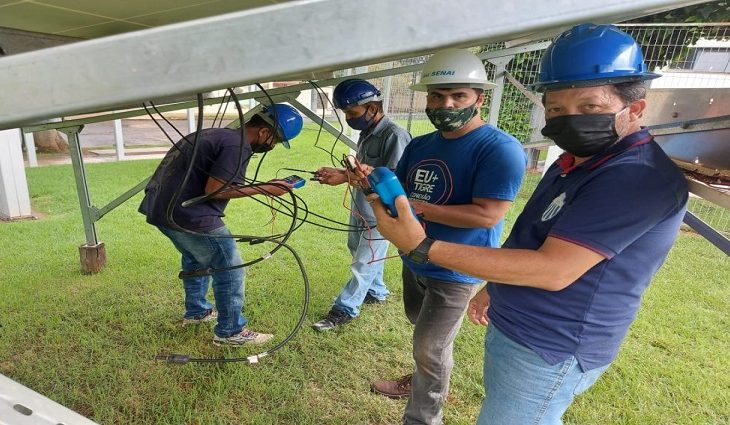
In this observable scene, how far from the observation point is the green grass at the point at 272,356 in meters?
2.65

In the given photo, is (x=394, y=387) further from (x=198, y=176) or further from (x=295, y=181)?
(x=198, y=176)

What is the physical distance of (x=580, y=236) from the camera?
1.09 m

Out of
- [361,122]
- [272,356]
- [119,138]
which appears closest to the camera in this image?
[272,356]

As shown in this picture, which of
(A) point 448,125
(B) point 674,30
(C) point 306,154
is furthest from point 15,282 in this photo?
(B) point 674,30

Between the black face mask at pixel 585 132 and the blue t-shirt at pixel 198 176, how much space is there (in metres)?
1.81

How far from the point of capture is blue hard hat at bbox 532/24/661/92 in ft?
3.76

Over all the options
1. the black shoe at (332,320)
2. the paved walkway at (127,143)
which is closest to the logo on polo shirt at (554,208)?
the black shoe at (332,320)

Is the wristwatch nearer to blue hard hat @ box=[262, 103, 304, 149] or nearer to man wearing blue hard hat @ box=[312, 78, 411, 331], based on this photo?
man wearing blue hard hat @ box=[312, 78, 411, 331]

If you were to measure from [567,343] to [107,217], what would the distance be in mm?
6657

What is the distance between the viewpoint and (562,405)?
140 cm

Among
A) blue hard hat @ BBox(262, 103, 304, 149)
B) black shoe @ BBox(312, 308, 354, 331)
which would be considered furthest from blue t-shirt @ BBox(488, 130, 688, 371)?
black shoe @ BBox(312, 308, 354, 331)

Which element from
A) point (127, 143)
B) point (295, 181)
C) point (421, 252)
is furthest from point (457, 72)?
point (127, 143)

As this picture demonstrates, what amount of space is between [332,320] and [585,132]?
2787 millimetres

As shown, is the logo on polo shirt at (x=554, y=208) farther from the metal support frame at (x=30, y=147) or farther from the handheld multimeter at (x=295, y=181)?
the metal support frame at (x=30, y=147)
